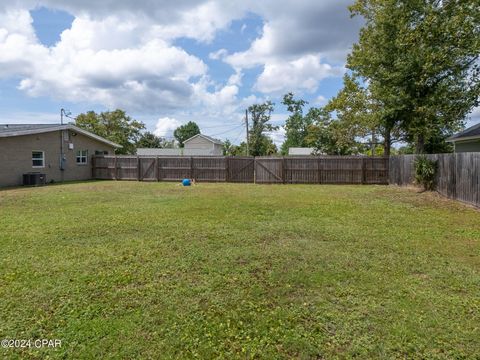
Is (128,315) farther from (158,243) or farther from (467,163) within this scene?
(467,163)

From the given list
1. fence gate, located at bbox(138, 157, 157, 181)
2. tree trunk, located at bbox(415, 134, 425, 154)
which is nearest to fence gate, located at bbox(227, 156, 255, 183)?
fence gate, located at bbox(138, 157, 157, 181)

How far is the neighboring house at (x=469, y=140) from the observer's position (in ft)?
45.4

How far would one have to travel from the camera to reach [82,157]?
1977cm

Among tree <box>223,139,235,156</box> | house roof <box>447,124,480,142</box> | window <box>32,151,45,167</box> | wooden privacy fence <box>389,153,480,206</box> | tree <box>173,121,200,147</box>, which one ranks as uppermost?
tree <box>173,121,200,147</box>

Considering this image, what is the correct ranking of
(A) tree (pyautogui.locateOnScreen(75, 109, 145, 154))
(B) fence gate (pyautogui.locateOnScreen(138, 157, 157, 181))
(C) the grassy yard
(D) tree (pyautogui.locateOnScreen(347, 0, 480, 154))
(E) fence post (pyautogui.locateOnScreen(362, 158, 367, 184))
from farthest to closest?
1. (A) tree (pyautogui.locateOnScreen(75, 109, 145, 154))
2. (B) fence gate (pyautogui.locateOnScreen(138, 157, 157, 181))
3. (E) fence post (pyautogui.locateOnScreen(362, 158, 367, 184))
4. (D) tree (pyautogui.locateOnScreen(347, 0, 480, 154))
5. (C) the grassy yard

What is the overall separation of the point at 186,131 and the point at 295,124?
3307 cm

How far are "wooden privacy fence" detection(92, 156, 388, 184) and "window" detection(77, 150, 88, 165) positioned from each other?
0.54 metres

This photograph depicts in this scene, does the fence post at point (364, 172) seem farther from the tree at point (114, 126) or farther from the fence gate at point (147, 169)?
the tree at point (114, 126)

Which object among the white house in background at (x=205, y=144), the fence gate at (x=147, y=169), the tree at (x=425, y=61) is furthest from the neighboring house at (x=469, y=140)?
the white house in background at (x=205, y=144)

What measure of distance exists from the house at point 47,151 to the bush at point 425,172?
17.6 metres

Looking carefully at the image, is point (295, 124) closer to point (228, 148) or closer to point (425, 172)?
point (228, 148)

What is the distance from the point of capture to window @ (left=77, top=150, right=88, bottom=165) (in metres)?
19.4

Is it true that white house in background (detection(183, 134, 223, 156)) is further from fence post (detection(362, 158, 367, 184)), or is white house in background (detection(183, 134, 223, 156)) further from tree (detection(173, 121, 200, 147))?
tree (detection(173, 121, 200, 147))

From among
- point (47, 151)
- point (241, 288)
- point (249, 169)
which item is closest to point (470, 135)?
point (249, 169)
